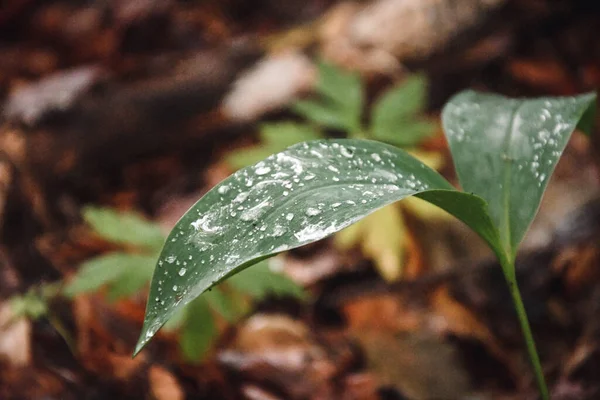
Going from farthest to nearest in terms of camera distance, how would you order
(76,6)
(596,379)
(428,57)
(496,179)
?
1. (76,6)
2. (428,57)
3. (596,379)
4. (496,179)

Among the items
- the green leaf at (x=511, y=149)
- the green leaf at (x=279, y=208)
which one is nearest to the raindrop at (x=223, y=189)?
the green leaf at (x=279, y=208)

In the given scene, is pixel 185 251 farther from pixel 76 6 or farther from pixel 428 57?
pixel 76 6

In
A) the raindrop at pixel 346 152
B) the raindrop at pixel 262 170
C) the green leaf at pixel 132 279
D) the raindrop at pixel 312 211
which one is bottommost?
the green leaf at pixel 132 279

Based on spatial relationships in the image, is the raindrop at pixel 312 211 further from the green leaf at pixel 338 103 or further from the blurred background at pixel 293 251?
the green leaf at pixel 338 103

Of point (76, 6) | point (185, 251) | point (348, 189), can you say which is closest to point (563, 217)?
point (348, 189)

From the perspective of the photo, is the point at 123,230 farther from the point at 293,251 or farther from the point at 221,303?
the point at 293,251

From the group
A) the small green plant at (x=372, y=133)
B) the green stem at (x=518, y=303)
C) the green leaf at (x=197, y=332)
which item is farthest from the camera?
the small green plant at (x=372, y=133)

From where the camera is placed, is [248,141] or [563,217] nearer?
[563,217]
